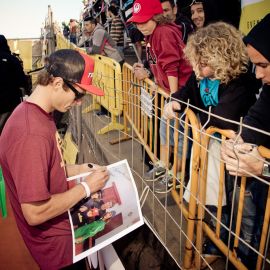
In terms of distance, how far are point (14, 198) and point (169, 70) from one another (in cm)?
189

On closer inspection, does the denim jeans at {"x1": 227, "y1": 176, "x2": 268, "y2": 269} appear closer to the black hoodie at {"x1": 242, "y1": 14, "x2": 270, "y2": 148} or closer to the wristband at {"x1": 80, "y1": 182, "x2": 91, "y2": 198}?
the black hoodie at {"x1": 242, "y1": 14, "x2": 270, "y2": 148}

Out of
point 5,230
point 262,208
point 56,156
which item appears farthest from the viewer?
point 5,230

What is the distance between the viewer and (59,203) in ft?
5.15

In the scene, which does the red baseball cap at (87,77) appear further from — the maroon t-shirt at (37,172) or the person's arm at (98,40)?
the person's arm at (98,40)

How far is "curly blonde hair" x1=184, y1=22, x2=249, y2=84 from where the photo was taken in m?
1.98

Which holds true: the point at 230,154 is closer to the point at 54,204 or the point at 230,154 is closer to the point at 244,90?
the point at 244,90

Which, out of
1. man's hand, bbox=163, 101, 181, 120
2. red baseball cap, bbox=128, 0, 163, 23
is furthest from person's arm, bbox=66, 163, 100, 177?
red baseball cap, bbox=128, 0, 163, 23

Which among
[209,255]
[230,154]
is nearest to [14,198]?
[230,154]

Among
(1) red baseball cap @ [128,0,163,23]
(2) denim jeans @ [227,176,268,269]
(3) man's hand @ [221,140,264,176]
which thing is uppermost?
(1) red baseball cap @ [128,0,163,23]

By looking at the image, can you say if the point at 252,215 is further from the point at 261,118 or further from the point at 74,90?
the point at 74,90

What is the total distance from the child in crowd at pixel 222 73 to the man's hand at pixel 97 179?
0.68 m

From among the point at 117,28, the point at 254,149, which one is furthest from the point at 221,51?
the point at 117,28

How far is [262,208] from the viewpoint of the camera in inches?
71.6

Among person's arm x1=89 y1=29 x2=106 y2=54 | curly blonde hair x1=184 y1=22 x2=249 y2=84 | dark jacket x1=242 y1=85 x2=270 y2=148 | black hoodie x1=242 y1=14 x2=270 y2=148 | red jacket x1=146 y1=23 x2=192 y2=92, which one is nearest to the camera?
black hoodie x1=242 y1=14 x2=270 y2=148
